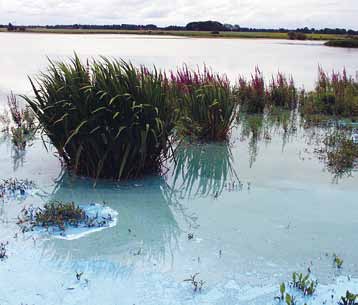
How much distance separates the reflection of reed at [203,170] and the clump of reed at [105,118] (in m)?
0.52

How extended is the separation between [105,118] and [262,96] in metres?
6.13

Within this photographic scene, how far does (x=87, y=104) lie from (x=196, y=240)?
Answer: 228 centimetres

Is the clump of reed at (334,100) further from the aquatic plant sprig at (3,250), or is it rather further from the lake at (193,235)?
the aquatic plant sprig at (3,250)

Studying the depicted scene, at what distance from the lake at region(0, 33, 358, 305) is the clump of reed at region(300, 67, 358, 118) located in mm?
3929

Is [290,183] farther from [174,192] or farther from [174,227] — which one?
[174,227]

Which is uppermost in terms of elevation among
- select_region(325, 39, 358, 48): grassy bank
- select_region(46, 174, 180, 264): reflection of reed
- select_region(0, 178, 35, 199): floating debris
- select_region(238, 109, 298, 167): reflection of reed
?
select_region(325, 39, 358, 48): grassy bank

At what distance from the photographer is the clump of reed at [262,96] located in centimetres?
1119

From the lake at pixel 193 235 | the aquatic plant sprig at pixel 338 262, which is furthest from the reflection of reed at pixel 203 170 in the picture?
the aquatic plant sprig at pixel 338 262

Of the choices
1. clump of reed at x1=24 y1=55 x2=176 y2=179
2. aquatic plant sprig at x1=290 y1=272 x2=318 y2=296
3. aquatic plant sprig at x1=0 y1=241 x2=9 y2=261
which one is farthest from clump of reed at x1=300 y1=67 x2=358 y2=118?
aquatic plant sprig at x1=0 y1=241 x2=9 y2=261

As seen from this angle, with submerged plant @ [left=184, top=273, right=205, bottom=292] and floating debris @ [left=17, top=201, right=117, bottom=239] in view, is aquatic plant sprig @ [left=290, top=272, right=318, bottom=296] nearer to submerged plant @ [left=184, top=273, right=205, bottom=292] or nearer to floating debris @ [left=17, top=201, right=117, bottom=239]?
submerged plant @ [left=184, top=273, right=205, bottom=292]

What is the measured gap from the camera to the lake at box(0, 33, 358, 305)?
3.50 metres

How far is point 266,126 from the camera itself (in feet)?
31.8

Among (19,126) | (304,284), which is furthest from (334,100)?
(304,284)

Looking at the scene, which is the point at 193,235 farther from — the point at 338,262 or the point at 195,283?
the point at 338,262
